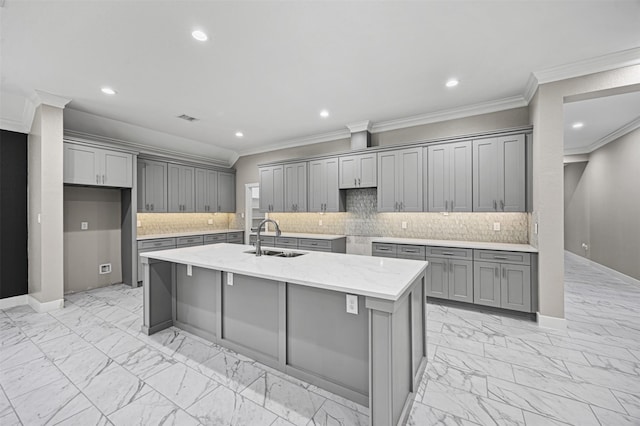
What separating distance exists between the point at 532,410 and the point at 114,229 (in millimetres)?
6388

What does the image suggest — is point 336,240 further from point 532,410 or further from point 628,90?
point 628,90

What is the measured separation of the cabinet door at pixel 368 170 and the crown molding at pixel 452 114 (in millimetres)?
632

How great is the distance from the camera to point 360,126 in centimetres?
493

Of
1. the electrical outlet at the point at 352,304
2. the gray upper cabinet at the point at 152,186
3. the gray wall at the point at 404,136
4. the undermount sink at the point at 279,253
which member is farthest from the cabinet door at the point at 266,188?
the electrical outlet at the point at 352,304

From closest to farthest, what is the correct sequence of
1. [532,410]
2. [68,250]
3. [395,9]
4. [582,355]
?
1. [532,410]
2. [395,9]
3. [582,355]
4. [68,250]

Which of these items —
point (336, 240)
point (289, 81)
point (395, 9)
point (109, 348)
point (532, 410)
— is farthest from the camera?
point (336, 240)

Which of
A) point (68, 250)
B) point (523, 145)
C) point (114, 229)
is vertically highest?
point (523, 145)

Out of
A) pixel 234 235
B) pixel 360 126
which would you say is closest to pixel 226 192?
pixel 234 235

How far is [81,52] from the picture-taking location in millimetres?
2705

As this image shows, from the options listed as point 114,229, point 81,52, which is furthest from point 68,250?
point 81,52

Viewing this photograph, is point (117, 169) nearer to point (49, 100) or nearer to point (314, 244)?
point (49, 100)

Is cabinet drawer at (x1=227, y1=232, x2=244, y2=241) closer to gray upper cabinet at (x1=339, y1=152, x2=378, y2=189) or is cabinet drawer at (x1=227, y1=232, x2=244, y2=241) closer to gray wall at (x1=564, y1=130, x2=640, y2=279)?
gray upper cabinet at (x1=339, y1=152, x2=378, y2=189)

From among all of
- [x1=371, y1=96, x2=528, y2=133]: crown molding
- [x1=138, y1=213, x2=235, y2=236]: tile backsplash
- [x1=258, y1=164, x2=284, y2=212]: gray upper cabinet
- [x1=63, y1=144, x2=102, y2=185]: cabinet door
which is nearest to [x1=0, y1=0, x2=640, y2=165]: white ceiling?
[x1=371, y1=96, x2=528, y2=133]: crown molding

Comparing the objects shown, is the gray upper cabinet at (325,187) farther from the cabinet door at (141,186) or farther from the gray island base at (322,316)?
the cabinet door at (141,186)
